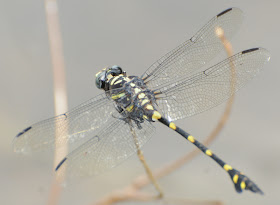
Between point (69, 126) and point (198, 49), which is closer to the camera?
point (69, 126)

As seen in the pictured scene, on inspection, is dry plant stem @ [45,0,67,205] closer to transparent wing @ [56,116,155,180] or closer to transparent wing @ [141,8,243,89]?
transparent wing @ [56,116,155,180]

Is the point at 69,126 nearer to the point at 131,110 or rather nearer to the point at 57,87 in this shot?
the point at 131,110

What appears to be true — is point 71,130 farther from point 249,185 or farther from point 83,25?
point 83,25

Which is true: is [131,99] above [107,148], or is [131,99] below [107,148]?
above

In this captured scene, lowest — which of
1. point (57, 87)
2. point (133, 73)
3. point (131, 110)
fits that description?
point (131, 110)

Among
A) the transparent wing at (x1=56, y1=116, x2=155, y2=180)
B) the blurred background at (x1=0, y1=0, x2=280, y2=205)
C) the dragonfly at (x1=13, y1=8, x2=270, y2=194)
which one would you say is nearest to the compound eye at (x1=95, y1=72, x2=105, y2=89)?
the dragonfly at (x1=13, y1=8, x2=270, y2=194)

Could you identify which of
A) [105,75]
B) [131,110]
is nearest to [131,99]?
[131,110]

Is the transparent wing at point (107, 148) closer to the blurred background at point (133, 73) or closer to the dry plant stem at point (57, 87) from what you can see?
the dry plant stem at point (57, 87)

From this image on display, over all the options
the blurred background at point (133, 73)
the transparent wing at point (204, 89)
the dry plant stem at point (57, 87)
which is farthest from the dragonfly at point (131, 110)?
the blurred background at point (133, 73)
